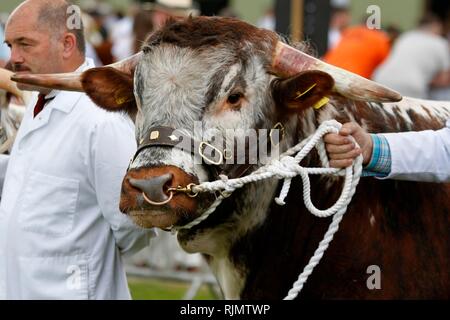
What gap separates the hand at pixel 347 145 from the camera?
445 cm

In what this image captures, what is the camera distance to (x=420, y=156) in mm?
4547

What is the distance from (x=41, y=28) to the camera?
5.11 metres

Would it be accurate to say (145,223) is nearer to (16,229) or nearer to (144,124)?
(144,124)

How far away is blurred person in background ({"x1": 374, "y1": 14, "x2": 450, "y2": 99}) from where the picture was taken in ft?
38.4

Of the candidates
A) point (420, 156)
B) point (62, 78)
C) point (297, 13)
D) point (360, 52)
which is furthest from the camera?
point (360, 52)

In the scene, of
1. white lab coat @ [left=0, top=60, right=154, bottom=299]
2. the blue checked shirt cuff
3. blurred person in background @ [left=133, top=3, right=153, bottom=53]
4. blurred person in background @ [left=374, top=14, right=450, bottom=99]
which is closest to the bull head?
the blue checked shirt cuff

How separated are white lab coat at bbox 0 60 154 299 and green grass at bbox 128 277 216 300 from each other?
13.3 feet

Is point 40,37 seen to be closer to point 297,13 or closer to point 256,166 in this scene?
point 256,166

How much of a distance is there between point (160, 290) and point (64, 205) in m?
4.88

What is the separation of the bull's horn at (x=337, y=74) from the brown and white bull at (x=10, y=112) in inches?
62.7

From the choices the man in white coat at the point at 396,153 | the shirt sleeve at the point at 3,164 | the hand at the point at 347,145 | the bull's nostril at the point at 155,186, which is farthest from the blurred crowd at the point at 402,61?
the bull's nostril at the point at 155,186

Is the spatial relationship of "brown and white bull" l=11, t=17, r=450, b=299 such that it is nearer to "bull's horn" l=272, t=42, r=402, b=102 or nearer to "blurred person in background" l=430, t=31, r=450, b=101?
"bull's horn" l=272, t=42, r=402, b=102

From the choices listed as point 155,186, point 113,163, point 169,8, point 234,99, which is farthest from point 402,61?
point 155,186
